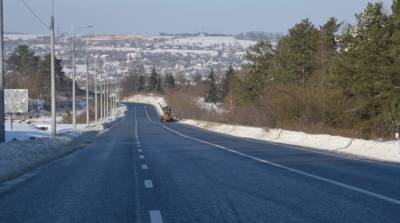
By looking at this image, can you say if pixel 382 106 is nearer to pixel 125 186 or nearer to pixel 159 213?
pixel 125 186

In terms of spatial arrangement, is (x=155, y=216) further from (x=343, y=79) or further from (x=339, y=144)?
(x=343, y=79)

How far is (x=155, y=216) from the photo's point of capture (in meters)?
11.2

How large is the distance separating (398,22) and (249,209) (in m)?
46.2

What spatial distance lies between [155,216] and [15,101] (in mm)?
50213

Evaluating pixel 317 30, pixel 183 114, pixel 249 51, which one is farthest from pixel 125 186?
pixel 183 114

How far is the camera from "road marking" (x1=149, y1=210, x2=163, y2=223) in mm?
10746

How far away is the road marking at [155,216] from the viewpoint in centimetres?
1075

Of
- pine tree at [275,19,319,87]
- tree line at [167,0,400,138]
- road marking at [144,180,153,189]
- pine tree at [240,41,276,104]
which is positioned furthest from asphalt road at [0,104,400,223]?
pine tree at [240,41,276,104]

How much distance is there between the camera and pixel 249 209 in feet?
38.6

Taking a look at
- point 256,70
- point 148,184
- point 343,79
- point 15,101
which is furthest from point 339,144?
point 256,70

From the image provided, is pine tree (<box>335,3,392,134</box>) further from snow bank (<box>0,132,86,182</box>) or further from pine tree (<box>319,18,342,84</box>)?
snow bank (<box>0,132,86,182</box>)

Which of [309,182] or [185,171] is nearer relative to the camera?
[309,182]

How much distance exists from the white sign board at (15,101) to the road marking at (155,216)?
48924 mm

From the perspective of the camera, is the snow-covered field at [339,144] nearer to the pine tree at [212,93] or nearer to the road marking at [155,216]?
the road marking at [155,216]
